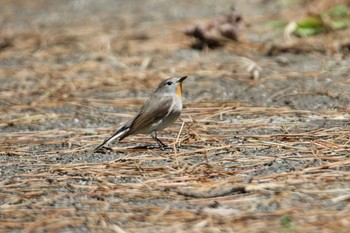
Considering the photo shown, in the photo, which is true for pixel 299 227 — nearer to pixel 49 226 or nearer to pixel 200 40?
pixel 49 226

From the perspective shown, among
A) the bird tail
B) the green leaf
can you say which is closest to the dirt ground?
the bird tail

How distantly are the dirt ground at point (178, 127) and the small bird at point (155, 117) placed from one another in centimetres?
12

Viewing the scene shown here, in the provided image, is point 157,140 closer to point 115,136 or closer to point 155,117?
point 155,117

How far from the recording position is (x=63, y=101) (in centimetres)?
723

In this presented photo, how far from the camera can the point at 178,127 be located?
20.6 feet

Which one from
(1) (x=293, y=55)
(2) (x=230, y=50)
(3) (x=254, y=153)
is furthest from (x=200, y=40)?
(3) (x=254, y=153)

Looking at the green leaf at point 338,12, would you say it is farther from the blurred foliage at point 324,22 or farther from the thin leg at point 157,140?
the thin leg at point 157,140

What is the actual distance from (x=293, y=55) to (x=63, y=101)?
277 cm

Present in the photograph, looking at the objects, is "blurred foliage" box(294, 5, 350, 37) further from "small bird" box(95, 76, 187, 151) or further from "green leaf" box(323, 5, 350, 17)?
"small bird" box(95, 76, 187, 151)

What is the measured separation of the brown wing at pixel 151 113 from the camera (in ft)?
18.7

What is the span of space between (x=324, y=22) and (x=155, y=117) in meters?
4.03

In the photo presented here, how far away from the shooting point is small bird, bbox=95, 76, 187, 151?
5.67 metres

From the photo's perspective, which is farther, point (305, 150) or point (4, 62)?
point (4, 62)

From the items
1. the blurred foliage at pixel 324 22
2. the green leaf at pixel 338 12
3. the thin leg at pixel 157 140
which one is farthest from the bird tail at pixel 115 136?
the green leaf at pixel 338 12
